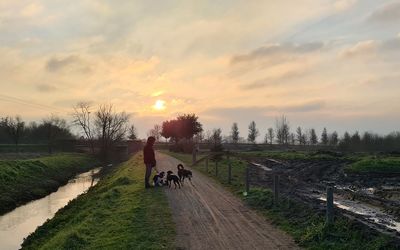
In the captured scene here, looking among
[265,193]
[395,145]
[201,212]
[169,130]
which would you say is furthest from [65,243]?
[169,130]

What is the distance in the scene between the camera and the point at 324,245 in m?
10.5

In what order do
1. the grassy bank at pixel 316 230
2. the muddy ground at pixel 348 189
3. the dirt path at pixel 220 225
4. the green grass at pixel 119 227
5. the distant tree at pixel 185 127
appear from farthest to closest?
the distant tree at pixel 185 127, the muddy ground at pixel 348 189, the green grass at pixel 119 227, the dirt path at pixel 220 225, the grassy bank at pixel 316 230

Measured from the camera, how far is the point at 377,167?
36219 millimetres

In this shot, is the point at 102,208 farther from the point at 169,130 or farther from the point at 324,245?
the point at 169,130

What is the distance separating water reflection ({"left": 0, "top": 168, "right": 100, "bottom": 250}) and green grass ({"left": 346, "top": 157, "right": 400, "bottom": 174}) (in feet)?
74.4

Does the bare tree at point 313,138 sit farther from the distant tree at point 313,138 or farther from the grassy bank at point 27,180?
the grassy bank at point 27,180

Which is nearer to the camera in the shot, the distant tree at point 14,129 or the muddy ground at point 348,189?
the muddy ground at point 348,189

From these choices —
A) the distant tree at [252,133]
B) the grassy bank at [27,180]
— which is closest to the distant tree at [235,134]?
the distant tree at [252,133]

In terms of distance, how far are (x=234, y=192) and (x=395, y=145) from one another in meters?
52.6

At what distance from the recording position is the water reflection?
19309mm

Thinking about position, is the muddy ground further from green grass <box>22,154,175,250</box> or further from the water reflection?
the water reflection

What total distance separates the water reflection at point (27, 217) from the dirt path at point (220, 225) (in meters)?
6.91

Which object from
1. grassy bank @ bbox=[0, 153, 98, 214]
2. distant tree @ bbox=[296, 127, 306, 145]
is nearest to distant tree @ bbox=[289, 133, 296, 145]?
distant tree @ bbox=[296, 127, 306, 145]

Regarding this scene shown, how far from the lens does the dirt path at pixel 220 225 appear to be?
1099 centimetres
